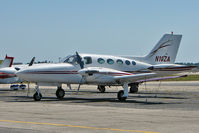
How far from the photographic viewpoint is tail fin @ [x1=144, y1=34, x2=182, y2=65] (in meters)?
33.2

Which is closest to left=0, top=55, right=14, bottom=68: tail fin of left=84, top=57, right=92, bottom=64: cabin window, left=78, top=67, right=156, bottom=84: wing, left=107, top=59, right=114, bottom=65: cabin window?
left=107, top=59, right=114, bottom=65: cabin window

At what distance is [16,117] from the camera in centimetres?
1538

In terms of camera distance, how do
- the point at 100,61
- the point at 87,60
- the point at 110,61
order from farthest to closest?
the point at 110,61 < the point at 100,61 < the point at 87,60

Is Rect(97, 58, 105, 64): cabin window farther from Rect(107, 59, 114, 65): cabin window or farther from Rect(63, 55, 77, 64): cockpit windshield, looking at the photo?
Rect(63, 55, 77, 64): cockpit windshield

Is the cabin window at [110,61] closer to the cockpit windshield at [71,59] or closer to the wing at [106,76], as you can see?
the wing at [106,76]

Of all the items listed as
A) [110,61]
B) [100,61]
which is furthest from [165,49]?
[100,61]

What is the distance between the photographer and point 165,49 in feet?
110

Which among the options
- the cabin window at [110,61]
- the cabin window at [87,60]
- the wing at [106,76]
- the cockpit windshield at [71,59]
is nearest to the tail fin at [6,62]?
the cockpit windshield at [71,59]

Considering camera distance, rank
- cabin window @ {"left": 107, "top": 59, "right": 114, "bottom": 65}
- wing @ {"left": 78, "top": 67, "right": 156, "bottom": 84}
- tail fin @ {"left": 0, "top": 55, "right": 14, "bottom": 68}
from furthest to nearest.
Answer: tail fin @ {"left": 0, "top": 55, "right": 14, "bottom": 68}
cabin window @ {"left": 107, "top": 59, "right": 114, "bottom": 65}
wing @ {"left": 78, "top": 67, "right": 156, "bottom": 84}

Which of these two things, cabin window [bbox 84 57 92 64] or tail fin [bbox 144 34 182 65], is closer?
cabin window [bbox 84 57 92 64]

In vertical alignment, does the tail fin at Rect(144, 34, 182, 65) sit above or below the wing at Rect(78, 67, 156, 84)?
above

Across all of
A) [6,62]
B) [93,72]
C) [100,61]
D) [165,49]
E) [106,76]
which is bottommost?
[106,76]

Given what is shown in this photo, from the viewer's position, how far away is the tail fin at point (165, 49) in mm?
33250

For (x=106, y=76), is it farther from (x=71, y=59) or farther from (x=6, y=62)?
(x=6, y=62)
